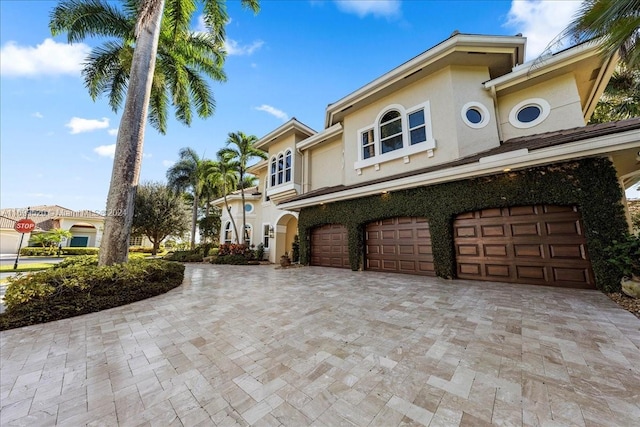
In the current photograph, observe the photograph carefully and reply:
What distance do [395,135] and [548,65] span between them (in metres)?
4.62

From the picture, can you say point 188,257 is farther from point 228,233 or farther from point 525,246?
point 525,246

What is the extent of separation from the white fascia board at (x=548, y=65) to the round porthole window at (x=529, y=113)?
2.62 feet

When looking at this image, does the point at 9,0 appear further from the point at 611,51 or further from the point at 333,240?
the point at 611,51

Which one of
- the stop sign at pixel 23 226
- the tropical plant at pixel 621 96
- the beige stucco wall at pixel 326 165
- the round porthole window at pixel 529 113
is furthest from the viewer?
the stop sign at pixel 23 226

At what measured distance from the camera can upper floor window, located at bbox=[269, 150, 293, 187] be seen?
525 inches

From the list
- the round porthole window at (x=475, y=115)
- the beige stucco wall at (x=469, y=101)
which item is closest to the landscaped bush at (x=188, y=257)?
the beige stucco wall at (x=469, y=101)

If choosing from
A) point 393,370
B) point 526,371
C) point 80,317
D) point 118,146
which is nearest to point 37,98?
point 118,146

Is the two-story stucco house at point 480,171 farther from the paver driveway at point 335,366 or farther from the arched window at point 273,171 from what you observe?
the arched window at point 273,171

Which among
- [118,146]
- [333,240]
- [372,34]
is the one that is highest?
[372,34]

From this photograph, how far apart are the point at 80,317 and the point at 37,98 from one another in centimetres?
1071

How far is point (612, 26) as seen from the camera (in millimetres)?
4102

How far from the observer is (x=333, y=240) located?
10375 millimetres

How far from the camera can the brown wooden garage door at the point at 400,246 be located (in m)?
7.49

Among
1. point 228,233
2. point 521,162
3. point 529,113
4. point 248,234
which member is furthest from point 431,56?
point 228,233
